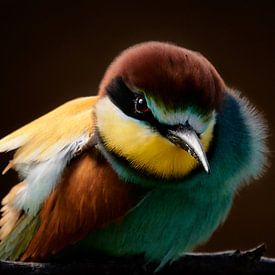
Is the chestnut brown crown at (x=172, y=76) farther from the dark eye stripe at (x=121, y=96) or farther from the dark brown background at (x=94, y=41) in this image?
the dark brown background at (x=94, y=41)

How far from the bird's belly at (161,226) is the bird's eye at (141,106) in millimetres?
138

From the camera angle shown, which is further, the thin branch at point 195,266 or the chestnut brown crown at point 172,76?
the thin branch at point 195,266

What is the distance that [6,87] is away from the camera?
1.54 meters

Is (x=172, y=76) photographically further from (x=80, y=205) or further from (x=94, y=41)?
(x=94, y=41)

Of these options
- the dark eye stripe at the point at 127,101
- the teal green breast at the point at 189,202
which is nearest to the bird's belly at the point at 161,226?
the teal green breast at the point at 189,202

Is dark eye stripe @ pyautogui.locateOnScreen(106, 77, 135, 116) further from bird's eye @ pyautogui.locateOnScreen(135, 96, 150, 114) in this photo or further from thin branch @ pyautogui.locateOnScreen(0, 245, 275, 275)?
thin branch @ pyautogui.locateOnScreen(0, 245, 275, 275)

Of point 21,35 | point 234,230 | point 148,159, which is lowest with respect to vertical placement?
point 234,230

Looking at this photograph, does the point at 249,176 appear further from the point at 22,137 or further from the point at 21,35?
the point at 21,35

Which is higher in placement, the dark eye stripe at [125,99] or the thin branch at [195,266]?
the dark eye stripe at [125,99]

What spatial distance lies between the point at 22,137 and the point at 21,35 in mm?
347

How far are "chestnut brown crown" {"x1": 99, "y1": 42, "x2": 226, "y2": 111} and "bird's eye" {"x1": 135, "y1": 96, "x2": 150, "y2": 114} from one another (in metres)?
0.01

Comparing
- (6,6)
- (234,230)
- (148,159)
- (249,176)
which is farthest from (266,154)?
(6,6)

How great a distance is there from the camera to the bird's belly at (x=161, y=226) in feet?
3.97

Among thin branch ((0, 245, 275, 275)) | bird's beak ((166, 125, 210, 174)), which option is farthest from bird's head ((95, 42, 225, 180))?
thin branch ((0, 245, 275, 275))
